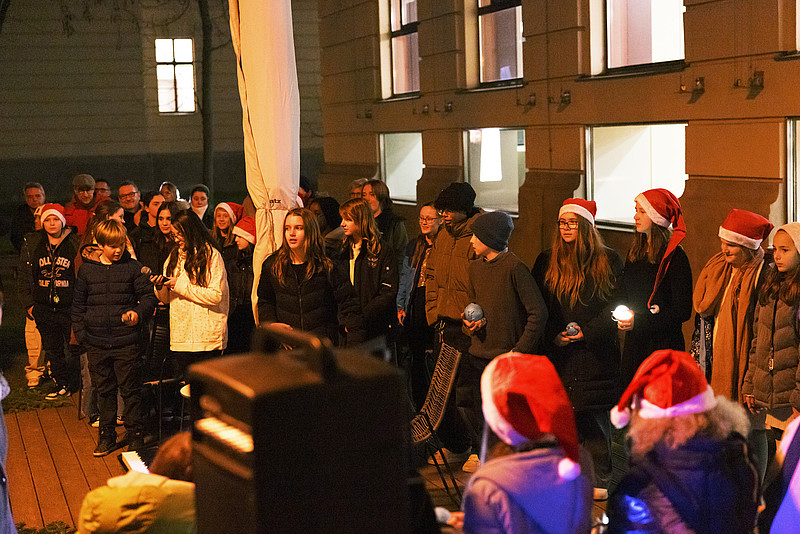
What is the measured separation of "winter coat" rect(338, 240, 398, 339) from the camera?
743cm

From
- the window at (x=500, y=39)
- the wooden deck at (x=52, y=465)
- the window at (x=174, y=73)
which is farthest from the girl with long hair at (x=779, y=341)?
the window at (x=174, y=73)

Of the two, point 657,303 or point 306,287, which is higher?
point 306,287

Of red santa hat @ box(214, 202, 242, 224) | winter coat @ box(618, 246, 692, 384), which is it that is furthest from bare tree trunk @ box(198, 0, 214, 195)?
winter coat @ box(618, 246, 692, 384)

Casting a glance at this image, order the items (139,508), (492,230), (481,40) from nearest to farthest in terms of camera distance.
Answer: (139,508) < (492,230) < (481,40)

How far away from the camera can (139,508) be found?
9.33 feet

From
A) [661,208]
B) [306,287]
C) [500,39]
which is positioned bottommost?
[306,287]

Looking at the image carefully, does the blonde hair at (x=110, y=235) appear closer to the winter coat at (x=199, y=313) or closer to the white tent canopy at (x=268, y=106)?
the winter coat at (x=199, y=313)

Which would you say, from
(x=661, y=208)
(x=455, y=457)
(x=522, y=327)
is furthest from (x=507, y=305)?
(x=455, y=457)

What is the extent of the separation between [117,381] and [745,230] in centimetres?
466

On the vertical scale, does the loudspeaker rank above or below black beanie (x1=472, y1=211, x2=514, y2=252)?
below

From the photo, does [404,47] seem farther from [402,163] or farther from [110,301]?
[110,301]

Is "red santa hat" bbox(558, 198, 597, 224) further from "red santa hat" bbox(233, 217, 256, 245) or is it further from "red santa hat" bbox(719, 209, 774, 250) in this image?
"red santa hat" bbox(233, 217, 256, 245)

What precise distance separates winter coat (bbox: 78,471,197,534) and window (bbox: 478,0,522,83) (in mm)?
10469

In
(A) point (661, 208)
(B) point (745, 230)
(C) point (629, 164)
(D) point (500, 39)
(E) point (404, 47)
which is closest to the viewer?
(B) point (745, 230)
